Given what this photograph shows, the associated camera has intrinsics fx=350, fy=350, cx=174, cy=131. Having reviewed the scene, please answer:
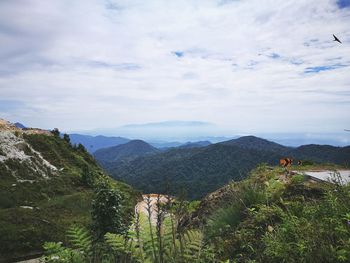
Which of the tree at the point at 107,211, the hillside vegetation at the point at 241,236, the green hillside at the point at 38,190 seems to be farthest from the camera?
the green hillside at the point at 38,190

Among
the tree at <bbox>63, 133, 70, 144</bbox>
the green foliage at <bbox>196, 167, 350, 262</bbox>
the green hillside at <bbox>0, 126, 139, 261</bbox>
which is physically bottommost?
the green hillside at <bbox>0, 126, 139, 261</bbox>

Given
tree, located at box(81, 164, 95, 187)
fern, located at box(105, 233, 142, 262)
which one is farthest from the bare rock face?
fern, located at box(105, 233, 142, 262)

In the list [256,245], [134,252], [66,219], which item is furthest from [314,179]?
[66,219]

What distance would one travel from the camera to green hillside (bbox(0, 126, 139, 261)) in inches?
866

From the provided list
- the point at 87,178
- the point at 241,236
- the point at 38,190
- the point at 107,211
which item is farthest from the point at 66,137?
the point at 241,236

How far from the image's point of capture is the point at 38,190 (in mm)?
31328

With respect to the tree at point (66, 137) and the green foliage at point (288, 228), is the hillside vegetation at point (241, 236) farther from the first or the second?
the tree at point (66, 137)

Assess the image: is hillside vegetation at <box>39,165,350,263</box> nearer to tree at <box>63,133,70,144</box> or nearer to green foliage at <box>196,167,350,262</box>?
green foliage at <box>196,167,350,262</box>

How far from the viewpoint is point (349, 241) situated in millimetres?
3980

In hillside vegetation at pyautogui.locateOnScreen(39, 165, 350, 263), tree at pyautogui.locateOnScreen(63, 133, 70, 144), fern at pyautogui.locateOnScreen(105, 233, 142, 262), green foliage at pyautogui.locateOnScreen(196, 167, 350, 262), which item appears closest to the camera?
hillside vegetation at pyautogui.locateOnScreen(39, 165, 350, 263)

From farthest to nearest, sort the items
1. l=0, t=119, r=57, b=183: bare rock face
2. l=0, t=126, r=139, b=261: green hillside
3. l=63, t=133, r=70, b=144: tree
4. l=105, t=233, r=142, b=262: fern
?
l=63, t=133, r=70, b=144: tree, l=0, t=119, r=57, b=183: bare rock face, l=0, t=126, r=139, b=261: green hillside, l=105, t=233, r=142, b=262: fern

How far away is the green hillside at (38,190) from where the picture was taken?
22.0 meters

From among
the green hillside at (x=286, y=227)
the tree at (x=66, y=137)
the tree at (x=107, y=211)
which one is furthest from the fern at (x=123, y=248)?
the tree at (x=66, y=137)

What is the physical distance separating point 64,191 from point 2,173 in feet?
18.5
